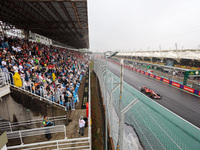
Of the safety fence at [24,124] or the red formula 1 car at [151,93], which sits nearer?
the safety fence at [24,124]

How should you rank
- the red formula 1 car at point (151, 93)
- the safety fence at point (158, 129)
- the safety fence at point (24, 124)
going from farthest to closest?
1. the red formula 1 car at point (151, 93)
2. the safety fence at point (24, 124)
3. the safety fence at point (158, 129)

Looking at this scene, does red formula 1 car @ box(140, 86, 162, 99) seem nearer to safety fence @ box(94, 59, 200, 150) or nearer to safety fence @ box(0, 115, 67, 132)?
safety fence @ box(94, 59, 200, 150)

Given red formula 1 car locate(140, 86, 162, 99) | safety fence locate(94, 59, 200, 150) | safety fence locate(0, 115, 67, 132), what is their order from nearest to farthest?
1. safety fence locate(94, 59, 200, 150)
2. safety fence locate(0, 115, 67, 132)
3. red formula 1 car locate(140, 86, 162, 99)

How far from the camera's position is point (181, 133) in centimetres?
703

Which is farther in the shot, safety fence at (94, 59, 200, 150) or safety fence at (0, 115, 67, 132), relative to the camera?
safety fence at (0, 115, 67, 132)

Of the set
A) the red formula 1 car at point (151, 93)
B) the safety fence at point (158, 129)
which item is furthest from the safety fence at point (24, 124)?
the red formula 1 car at point (151, 93)

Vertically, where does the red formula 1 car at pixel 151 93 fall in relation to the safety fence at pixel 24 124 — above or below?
below

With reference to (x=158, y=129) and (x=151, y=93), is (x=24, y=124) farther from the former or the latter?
(x=151, y=93)

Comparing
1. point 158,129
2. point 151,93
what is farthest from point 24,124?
point 151,93

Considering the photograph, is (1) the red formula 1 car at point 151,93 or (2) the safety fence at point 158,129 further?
(1) the red formula 1 car at point 151,93

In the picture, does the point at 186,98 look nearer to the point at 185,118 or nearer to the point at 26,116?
the point at 185,118

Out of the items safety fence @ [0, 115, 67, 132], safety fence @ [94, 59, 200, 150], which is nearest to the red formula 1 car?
safety fence @ [94, 59, 200, 150]

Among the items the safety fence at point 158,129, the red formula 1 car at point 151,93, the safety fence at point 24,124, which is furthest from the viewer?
the red formula 1 car at point 151,93

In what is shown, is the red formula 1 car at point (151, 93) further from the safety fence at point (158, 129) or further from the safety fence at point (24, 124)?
the safety fence at point (24, 124)
